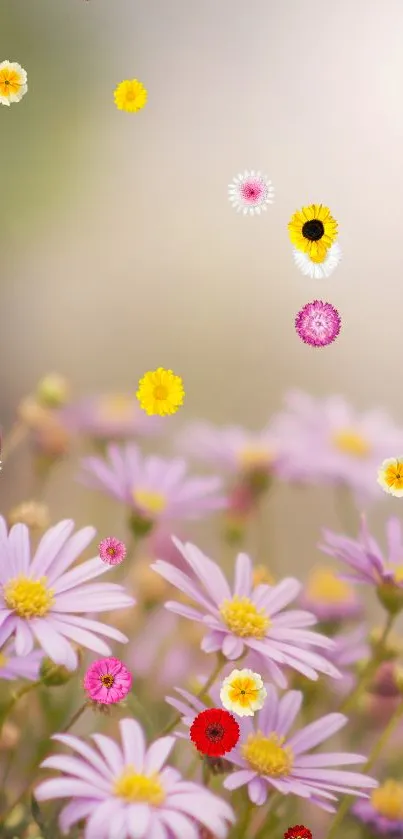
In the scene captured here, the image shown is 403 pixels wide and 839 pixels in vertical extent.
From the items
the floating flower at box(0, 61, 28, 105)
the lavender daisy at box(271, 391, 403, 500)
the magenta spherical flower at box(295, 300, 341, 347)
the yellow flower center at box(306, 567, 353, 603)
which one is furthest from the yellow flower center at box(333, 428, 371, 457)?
the floating flower at box(0, 61, 28, 105)

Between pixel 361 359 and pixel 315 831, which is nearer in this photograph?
pixel 315 831

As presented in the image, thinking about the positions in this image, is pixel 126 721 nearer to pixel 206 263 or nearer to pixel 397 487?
pixel 397 487

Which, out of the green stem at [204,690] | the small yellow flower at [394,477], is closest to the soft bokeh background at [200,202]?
the small yellow flower at [394,477]

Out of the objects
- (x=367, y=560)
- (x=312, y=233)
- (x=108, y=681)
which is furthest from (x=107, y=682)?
(x=312, y=233)

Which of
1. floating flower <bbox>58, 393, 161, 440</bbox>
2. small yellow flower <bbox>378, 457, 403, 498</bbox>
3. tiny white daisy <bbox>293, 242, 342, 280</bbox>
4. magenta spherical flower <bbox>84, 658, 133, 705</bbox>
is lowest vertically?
magenta spherical flower <bbox>84, 658, 133, 705</bbox>

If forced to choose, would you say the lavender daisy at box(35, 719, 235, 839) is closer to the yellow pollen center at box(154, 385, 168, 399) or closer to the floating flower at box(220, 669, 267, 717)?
the floating flower at box(220, 669, 267, 717)

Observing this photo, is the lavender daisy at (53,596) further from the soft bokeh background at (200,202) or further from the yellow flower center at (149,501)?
the soft bokeh background at (200,202)

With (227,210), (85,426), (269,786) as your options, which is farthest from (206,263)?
(269,786)
